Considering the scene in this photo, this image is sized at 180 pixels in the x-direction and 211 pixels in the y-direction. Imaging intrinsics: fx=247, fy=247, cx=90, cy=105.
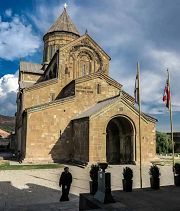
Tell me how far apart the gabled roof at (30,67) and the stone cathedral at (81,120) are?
32.3 feet

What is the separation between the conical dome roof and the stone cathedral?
11.8m

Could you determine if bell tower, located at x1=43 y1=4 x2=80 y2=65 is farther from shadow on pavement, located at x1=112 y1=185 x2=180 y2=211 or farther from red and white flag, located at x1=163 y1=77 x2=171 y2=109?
shadow on pavement, located at x1=112 y1=185 x2=180 y2=211

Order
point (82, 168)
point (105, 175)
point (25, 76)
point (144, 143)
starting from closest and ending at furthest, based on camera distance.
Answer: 1. point (105, 175)
2. point (82, 168)
3. point (144, 143)
4. point (25, 76)

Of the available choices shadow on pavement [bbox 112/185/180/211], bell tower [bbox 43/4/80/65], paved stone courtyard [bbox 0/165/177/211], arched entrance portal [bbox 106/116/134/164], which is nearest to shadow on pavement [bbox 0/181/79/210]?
paved stone courtyard [bbox 0/165/177/211]

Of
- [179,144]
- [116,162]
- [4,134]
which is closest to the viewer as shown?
A: [116,162]

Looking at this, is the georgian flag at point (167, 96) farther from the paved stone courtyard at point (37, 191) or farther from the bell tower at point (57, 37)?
the bell tower at point (57, 37)

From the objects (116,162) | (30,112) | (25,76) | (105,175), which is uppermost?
(25,76)

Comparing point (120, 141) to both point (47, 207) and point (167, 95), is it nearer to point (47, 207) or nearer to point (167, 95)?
point (167, 95)

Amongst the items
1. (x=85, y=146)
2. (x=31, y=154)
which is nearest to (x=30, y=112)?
(x=31, y=154)

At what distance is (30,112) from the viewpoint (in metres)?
23.5

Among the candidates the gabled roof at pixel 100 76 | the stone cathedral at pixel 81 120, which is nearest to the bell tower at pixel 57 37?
the stone cathedral at pixel 81 120

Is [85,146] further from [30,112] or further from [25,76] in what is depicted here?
[25,76]

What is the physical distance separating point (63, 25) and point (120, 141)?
85.7ft

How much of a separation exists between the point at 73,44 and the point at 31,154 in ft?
48.6
